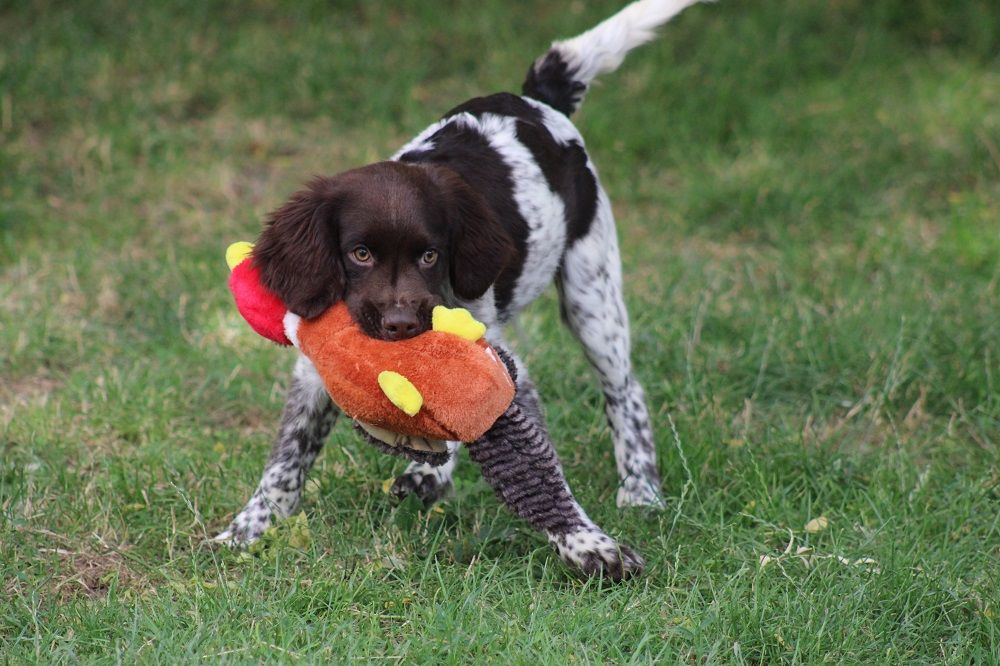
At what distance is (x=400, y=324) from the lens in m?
2.80

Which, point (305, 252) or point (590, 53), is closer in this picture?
point (305, 252)

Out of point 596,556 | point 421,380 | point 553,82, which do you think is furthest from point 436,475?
point 553,82

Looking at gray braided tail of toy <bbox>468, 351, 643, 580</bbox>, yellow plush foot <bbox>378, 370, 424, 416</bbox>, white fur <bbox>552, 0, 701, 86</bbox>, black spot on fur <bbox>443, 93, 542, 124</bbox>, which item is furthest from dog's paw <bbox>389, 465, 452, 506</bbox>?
white fur <bbox>552, 0, 701, 86</bbox>

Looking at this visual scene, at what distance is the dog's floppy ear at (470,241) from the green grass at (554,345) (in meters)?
0.57

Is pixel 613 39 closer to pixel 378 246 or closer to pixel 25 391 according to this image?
pixel 378 246

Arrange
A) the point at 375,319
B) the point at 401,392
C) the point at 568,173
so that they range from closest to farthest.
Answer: the point at 401,392, the point at 375,319, the point at 568,173

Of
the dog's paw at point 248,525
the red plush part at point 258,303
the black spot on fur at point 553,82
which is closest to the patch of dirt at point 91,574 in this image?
the dog's paw at point 248,525

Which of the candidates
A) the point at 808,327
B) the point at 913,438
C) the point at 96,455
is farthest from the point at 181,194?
the point at 913,438

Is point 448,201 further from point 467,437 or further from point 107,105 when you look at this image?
point 107,105

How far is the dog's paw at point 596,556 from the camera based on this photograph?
3.03 metres

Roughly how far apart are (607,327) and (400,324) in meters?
1.21

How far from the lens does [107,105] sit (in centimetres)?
654

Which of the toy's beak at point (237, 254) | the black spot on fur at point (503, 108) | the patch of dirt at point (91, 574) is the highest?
the black spot on fur at point (503, 108)

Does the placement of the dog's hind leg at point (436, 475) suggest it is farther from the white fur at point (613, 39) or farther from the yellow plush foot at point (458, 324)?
the white fur at point (613, 39)
